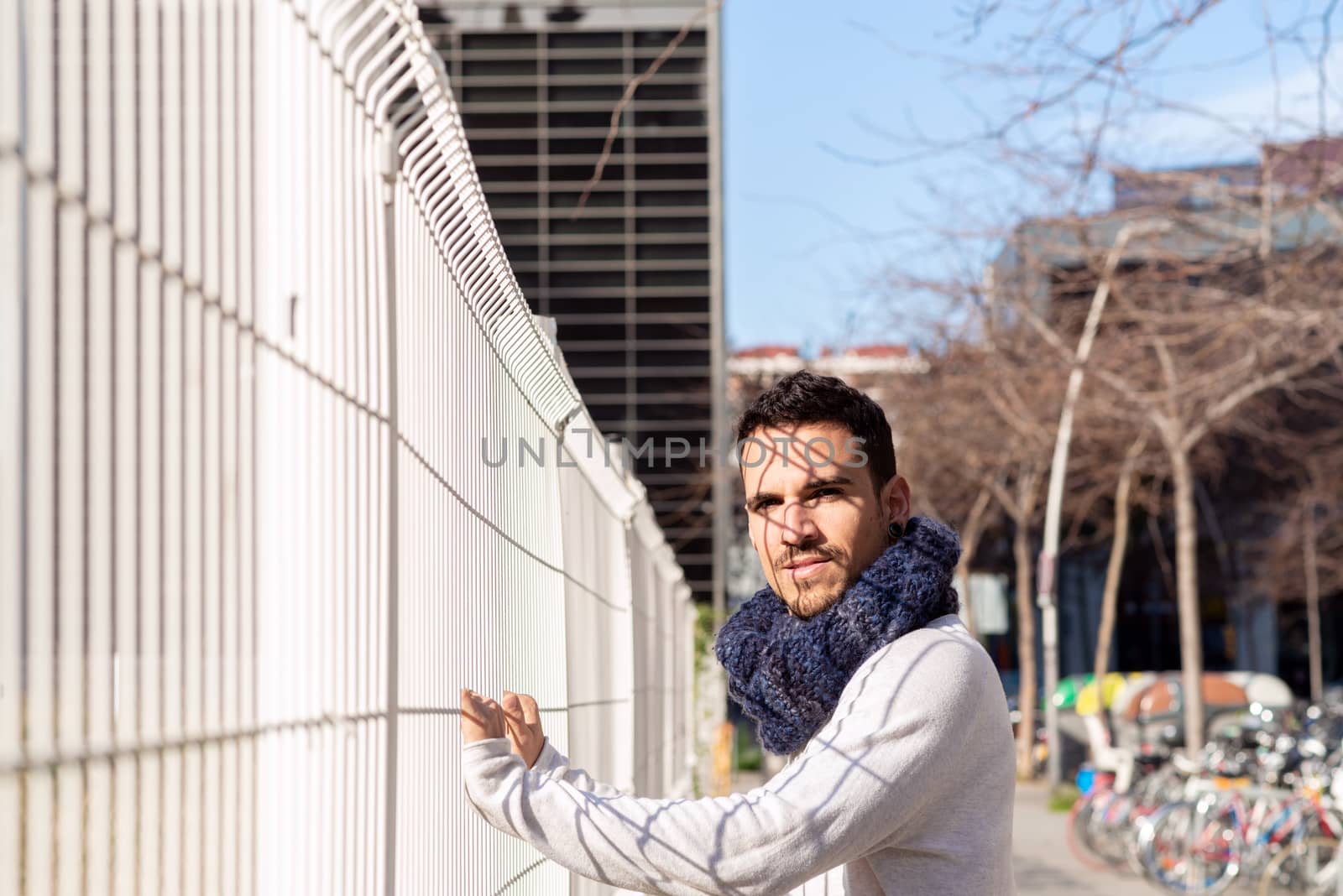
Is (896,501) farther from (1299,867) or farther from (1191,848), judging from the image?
(1191,848)

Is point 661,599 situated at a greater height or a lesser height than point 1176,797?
greater

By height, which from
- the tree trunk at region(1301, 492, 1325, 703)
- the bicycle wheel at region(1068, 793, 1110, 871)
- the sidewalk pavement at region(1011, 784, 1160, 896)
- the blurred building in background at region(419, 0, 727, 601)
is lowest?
the sidewalk pavement at region(1011, 784, 1160, 896)

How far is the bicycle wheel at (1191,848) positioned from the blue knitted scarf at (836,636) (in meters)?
10.3

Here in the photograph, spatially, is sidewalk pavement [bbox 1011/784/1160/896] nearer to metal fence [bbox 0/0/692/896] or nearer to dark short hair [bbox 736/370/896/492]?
dark short hair [bbox 736/370/896/492]

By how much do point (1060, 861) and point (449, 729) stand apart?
1298 centimetres

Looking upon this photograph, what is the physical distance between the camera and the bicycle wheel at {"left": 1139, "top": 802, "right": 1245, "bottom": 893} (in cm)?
1209

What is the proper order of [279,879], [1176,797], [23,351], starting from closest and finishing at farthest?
1. [23,351]
2. [279,879]
3. [1176,797]

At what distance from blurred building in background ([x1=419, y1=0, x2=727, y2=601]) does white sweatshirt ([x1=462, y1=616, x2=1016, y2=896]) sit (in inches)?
1334

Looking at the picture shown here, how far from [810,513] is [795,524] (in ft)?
0.11

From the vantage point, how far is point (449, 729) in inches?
106

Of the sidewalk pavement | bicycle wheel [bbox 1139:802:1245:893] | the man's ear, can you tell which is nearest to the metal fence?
the man's ear

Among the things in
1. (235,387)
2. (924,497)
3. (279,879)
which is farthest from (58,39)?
(924,497)

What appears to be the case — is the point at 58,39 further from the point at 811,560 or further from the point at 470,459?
the point at 470,459

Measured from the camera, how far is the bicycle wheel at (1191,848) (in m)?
12.1
